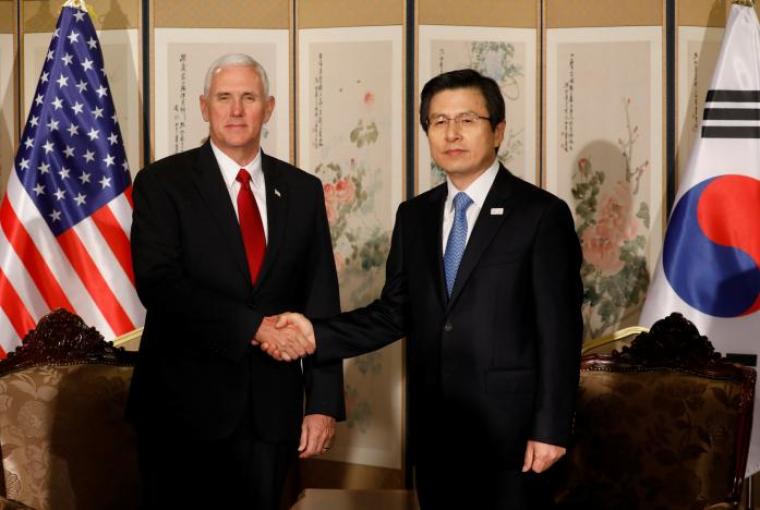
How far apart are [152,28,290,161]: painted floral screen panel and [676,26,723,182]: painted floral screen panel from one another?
1596 mm

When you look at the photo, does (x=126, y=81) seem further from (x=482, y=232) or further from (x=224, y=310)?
(x=482, y=232)

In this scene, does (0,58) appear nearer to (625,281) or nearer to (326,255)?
(326,255)

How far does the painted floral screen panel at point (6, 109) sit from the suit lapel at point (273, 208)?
1889 mm

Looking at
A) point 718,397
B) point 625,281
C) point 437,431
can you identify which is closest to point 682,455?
point 718,397

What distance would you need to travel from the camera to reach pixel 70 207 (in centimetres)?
336

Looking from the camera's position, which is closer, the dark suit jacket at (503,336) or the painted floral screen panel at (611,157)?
the dark suit jacket at (503,336)

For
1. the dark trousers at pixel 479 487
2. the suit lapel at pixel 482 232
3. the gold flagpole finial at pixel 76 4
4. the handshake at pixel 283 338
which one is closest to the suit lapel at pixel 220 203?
the handshake at pixel 283 338

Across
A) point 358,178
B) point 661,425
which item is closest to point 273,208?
point 661,425

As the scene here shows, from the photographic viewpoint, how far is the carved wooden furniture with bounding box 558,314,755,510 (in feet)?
8.26

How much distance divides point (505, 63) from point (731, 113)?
0.91 m

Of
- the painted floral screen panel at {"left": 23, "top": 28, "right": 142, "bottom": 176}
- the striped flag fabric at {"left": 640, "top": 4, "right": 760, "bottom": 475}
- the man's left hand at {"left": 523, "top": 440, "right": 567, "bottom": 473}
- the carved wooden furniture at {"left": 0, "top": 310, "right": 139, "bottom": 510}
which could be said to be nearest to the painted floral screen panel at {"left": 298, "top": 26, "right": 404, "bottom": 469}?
the painted floral screen panel at {"left": 23, "top": 28, "right": 142, "bottom": 176}

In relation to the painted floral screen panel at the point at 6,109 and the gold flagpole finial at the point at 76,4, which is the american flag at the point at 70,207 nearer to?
the gold flagpole finial at the point at 76,4

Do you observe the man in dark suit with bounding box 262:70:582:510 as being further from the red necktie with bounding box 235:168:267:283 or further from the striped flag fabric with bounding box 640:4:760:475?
the striped flag fabric with bounding box 640:4:760:475

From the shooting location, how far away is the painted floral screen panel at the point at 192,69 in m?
3.77
